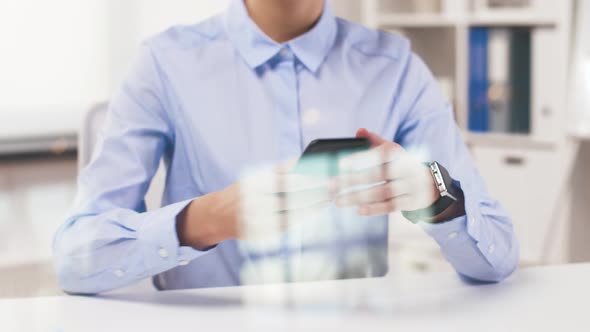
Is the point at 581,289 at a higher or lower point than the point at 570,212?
higher

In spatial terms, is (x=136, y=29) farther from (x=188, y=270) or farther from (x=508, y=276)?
(x=508, y=276)

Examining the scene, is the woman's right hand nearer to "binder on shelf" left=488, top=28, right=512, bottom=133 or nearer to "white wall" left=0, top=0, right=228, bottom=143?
"white wall" left=0, top=0, right=228, bottom=143

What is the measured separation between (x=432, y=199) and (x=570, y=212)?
42.2 inches

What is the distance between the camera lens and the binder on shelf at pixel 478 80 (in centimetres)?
172

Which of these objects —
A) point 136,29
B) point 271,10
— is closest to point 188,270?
point 271,10

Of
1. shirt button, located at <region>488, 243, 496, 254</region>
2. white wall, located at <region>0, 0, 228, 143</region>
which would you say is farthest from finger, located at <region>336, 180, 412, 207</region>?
white wall, located at <region>0, 0, 228, 143</region>

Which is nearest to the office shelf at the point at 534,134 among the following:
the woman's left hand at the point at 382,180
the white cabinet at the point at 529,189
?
the white cabinet at the point at 529,189

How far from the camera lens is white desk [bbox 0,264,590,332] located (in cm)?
63

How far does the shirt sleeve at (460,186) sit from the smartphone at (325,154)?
4.9 inches

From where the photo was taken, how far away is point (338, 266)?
84 centimetres

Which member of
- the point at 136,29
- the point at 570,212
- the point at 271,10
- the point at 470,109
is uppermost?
the point at 271,10

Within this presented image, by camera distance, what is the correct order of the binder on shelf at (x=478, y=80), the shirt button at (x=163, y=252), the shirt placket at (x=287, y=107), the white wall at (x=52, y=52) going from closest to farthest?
the shirt button at (x=163, y=252), the shirt placket at (x=287, y=107), the white wall at (x=52, y=52), the binder on shelf at (x=478, y=80)

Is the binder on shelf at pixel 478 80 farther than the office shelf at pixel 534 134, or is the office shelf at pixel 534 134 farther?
the binder on shelf at pixel 478 80

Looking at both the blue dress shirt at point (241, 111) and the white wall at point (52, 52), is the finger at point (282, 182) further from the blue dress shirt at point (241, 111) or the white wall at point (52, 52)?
the white wall at point (52, 52)
